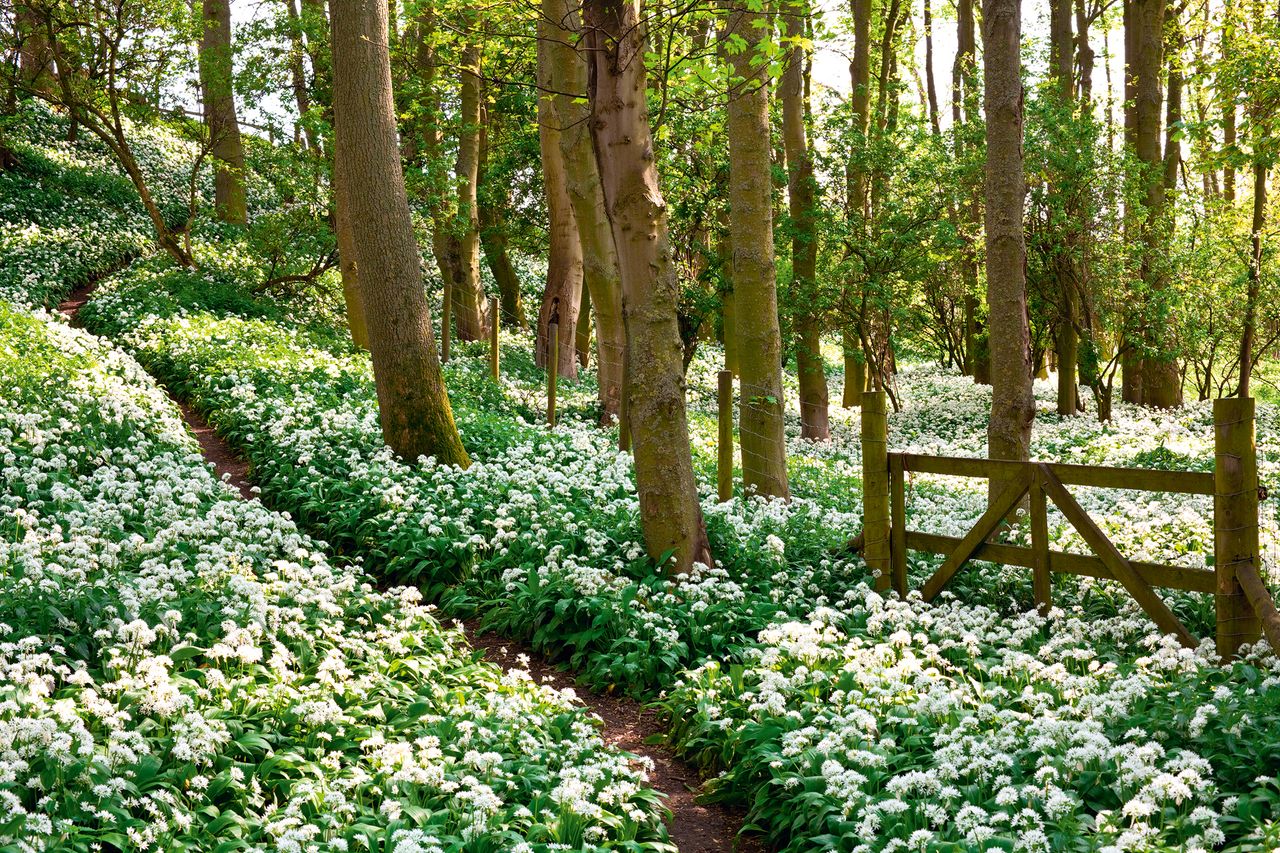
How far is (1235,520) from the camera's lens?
6164 millimetres

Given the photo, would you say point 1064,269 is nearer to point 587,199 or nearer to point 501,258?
point 587,199

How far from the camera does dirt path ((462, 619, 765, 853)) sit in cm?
520

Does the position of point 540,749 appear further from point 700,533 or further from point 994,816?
point 700,533

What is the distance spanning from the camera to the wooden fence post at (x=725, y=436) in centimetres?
984

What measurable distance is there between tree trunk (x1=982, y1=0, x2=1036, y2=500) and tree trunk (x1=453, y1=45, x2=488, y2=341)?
450 inches

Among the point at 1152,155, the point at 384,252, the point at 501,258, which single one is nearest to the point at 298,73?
the point at 501,258

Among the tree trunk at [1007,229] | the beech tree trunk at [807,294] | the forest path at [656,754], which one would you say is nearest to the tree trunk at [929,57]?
the beech tree trunk at [807,294]

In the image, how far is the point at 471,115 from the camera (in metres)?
19.5

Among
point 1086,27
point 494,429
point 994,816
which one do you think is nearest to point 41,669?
point 994,816

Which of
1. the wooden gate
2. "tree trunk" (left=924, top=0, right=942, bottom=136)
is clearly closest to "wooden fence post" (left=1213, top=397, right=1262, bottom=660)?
the wooden gate

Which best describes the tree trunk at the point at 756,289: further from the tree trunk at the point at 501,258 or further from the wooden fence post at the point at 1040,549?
the tree trunk at the point at 501,258

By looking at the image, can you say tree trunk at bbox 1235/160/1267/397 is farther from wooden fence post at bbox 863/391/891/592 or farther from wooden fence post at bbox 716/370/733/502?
wooden fence post at bbox 863/391/891/592

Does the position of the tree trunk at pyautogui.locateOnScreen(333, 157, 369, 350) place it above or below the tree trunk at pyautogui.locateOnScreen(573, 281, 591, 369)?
above

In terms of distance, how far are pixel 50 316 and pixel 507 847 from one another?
15490mm
